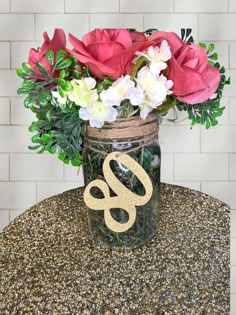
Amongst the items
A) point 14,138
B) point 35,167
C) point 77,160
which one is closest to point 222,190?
point 35,167

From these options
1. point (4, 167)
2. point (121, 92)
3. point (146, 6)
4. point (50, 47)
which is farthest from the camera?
point (4, 167)

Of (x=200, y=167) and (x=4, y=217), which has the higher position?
(x=200, y=167)

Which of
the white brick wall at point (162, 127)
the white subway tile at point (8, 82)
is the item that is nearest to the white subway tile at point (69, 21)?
the white brick wall at point (162, 127)

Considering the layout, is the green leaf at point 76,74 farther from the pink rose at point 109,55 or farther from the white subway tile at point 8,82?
the white subway tile at point 8,82

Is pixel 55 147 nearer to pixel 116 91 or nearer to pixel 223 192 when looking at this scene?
pixel 116 91

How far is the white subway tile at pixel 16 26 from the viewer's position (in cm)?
218

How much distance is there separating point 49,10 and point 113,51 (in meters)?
1.31

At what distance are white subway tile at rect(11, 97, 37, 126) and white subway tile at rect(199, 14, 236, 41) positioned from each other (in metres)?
0.76

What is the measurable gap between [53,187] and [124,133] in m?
1.28

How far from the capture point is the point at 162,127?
221cm

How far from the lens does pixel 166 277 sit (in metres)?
1.00

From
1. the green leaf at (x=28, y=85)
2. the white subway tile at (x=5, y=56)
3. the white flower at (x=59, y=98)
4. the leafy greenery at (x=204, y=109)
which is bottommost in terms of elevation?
the leafy greenery at (x=204, y=109)

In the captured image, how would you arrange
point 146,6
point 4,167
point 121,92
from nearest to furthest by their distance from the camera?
1. point 121,92
2. point 146,6
3. point 4,167

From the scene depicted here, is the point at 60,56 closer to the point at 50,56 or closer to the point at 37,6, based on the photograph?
the point at 50,56
